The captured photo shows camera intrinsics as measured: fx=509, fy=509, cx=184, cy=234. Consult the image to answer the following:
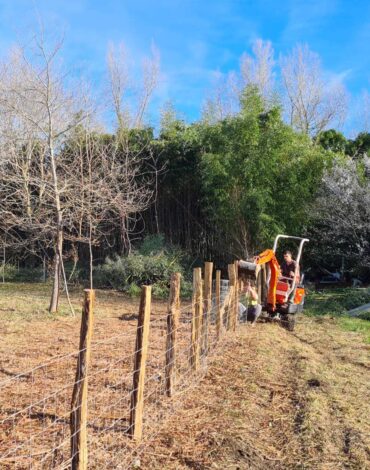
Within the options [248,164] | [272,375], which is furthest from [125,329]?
[248,164]

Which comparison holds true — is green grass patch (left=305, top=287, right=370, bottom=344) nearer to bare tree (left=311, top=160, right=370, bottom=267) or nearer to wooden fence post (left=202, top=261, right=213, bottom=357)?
bare tree (left=311, top=160, right=370, bottom=267)

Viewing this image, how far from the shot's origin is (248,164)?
13.3m

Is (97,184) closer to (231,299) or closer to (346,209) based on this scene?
(231,299)

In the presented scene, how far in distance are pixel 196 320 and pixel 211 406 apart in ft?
3.54

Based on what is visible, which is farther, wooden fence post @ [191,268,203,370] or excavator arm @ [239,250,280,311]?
excavator arm @ [239,250,280,311]

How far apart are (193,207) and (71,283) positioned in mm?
4484

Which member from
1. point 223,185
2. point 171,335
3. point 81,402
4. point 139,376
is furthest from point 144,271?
point 81,402

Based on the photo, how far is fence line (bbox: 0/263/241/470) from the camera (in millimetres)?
2857

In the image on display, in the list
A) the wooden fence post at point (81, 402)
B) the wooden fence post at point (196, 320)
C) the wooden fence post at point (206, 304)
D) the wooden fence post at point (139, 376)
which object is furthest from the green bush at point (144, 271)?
the wooden fence post at point (81, 402)

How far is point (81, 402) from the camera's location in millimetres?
2834

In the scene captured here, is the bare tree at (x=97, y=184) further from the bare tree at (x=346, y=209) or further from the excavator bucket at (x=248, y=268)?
the bare tree at (x=346, y=209)

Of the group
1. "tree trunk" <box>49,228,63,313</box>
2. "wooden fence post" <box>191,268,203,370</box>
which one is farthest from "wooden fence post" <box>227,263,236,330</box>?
"tree trunk" <box>49,228,63,313</box>

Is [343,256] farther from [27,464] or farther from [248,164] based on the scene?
[27,464]

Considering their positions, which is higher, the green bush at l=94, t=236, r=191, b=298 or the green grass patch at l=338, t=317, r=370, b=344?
the green bush at l=94, t=236, r=191, b=298
